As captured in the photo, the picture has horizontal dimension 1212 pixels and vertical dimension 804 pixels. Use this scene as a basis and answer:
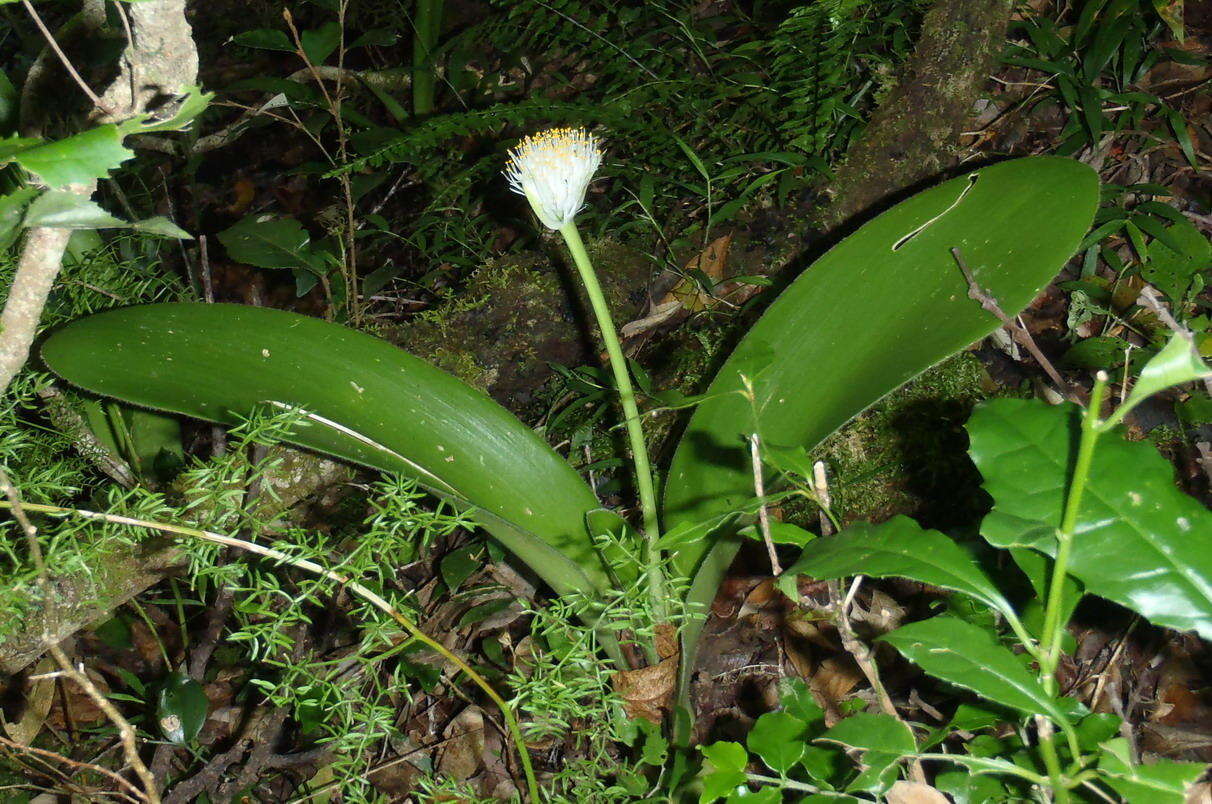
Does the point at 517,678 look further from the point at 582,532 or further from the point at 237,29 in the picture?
the point at 237,29

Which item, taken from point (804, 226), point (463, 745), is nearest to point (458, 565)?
point (463, 745)

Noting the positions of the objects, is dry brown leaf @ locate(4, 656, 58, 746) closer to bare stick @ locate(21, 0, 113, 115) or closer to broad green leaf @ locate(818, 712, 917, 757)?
bare stick @ locate(21, 0, 113, 115)

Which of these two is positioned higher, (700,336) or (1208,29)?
(1208,29)

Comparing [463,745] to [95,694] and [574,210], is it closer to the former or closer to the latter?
[95,694]

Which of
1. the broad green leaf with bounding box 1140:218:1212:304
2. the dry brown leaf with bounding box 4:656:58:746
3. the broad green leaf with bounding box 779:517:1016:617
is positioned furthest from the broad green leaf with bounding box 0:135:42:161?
the broad green leaf with bounding box 1140:218:1212:304

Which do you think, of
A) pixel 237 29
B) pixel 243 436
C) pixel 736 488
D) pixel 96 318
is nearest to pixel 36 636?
pixel 96 318

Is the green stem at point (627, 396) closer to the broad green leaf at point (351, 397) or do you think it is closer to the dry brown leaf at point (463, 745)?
the broad green leaf at point (351, 397)
